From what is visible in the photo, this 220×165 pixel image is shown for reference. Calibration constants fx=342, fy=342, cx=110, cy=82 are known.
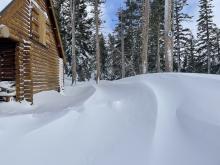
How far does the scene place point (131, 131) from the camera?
289 inches

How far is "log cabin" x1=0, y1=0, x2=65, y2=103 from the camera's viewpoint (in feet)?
39.2

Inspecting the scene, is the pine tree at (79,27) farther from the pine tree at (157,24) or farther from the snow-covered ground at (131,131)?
the snow-covered ground at (131,131)

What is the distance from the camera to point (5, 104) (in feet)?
39.8

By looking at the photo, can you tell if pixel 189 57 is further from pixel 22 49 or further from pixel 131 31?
pixel 22 49

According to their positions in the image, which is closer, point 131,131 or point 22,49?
point 131,131

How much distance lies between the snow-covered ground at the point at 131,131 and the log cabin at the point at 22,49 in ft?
13.6

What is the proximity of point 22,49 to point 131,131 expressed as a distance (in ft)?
24.6

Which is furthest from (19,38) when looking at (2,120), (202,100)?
(202,100)

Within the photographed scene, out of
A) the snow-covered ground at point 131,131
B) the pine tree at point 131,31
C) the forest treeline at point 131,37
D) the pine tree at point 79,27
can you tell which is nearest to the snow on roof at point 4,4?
the snow-covered ground at point 131,131

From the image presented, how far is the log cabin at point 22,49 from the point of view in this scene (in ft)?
39.2

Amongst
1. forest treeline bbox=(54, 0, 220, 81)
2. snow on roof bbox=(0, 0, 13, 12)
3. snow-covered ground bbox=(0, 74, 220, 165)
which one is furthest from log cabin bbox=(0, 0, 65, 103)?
forest treeline bbox=(54, 0, 220, 81)

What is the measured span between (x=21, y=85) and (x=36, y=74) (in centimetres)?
231

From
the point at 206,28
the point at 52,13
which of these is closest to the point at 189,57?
the point at 206,28

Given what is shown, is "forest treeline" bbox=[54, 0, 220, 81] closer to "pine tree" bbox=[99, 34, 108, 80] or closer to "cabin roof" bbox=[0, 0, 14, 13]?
"pine tree" bbox=[99, 34, 108, 80]
